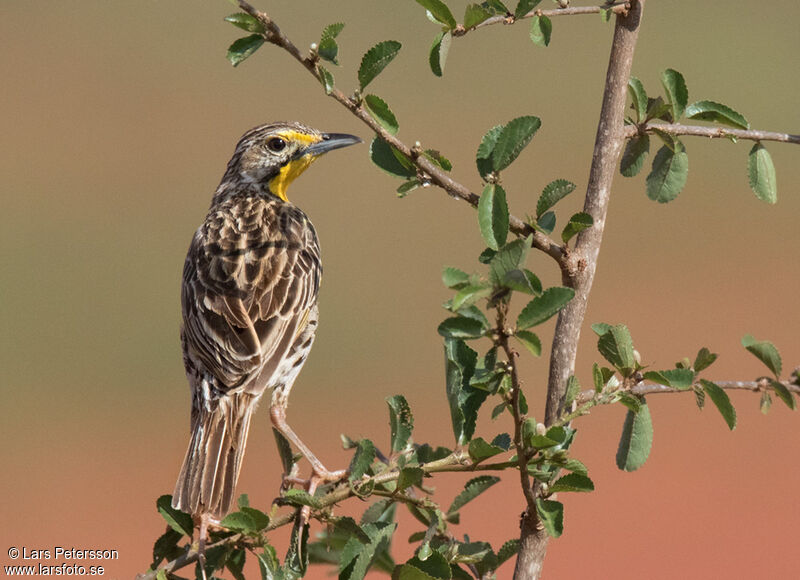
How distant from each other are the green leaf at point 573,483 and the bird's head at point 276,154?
10.6 ft

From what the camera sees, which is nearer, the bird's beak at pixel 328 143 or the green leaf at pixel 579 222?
the green leaf at pixel 579 222

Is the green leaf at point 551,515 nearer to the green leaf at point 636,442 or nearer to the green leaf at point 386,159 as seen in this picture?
the green leaf at point 636,442

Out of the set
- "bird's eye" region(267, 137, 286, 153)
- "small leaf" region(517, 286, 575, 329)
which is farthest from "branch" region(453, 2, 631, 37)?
"bird's eye" region(267, 137, 286, 153)

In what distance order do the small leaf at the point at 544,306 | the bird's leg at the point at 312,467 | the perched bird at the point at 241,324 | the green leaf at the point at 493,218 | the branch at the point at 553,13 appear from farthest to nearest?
the perched bird at the point at 241,324, the bird's leg at the point at 312,467, the branch at the point at 553,13, the green leaf at the point at 493,218, the small leaf at the point at 544,306

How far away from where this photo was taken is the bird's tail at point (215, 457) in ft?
10.4

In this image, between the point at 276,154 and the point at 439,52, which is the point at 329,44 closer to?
the point at 439,52

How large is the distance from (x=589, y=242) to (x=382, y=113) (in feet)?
1.82

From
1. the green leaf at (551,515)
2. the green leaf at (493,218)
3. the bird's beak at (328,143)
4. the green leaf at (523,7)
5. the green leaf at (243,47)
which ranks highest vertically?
the bird's beak at (328,143)

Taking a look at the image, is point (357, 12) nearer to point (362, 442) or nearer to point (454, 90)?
point (454, 90)

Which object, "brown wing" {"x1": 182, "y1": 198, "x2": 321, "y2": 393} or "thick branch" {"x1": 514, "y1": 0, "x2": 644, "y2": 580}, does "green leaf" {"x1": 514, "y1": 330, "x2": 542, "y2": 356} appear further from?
"brown wing" {"x1": 182, "y1": 198, "x2": 321, "y2": 393}

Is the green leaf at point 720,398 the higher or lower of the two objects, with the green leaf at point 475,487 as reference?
higher

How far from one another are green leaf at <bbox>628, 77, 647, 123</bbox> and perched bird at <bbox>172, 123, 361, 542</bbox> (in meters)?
1.50

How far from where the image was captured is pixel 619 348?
97.0 inches

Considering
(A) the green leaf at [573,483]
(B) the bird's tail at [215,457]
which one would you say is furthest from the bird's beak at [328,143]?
(A) the green leaf at [573,483]
